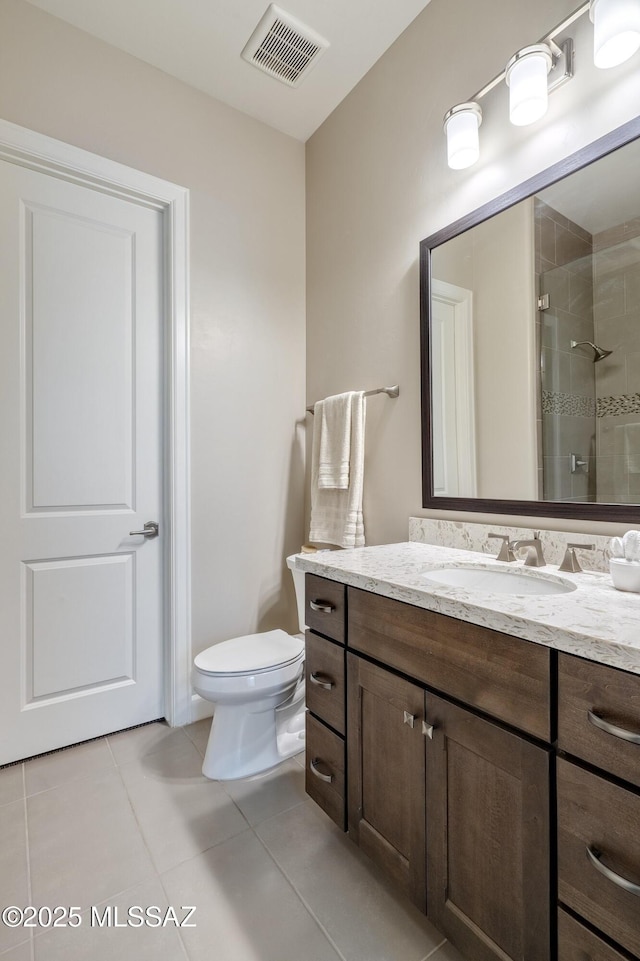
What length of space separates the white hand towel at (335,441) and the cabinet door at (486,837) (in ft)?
3.67

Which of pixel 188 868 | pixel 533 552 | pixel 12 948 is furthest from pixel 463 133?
pixel 12 948

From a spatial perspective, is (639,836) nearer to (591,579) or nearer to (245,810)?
(591,579)

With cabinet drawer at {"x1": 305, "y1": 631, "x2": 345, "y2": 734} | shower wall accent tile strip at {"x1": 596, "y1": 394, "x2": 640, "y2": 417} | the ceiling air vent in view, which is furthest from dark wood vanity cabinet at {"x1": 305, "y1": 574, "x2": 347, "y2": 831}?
the ceiling air vent

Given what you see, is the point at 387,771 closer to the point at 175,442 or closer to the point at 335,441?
the point at 335,441

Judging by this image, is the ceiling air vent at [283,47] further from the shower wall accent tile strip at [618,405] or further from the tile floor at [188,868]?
the tile floor at [188,868]

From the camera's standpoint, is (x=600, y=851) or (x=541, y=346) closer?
(x=600, y=851)

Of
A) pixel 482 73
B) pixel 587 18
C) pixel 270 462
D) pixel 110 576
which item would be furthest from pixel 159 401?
pixel 587 18

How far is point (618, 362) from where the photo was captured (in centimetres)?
112

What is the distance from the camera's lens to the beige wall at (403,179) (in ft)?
4.11

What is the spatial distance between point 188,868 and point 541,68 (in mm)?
2396

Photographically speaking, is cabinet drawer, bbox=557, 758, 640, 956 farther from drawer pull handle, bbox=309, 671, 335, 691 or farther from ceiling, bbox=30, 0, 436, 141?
ceiling, bbox=30, 0, 436, 141

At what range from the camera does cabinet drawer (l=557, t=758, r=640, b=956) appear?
0.63 m

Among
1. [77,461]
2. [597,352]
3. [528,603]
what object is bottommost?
[528,603]

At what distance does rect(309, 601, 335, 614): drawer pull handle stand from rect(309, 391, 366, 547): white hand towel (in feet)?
2.01
